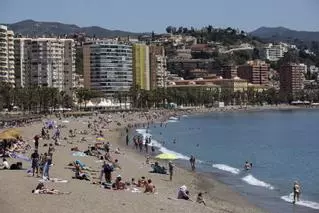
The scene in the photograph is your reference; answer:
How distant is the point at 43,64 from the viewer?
525 ft

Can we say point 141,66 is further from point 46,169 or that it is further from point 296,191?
point 46,169

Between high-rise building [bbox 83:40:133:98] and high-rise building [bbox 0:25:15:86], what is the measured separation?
32.3 meters

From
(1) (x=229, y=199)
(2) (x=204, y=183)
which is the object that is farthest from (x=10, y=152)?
(1) (x=229, y=199)

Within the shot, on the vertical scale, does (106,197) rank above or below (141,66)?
below

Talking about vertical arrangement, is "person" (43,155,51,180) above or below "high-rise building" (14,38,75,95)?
below

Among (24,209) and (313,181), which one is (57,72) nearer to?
(313,181)

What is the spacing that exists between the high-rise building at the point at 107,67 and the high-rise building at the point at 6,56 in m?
32.3

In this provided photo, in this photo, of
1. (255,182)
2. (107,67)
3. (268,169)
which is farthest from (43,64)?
(255,182)

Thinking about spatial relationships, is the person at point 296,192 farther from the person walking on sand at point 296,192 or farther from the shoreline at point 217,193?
the shoreline at point 217,193

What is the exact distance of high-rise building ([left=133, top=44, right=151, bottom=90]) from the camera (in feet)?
614

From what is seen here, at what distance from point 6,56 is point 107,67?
40430mm

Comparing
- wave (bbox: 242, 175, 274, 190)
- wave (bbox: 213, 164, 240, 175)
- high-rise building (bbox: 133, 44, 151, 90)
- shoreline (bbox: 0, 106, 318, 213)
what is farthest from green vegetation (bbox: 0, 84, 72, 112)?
shoreline (bbox: 0, 106, 318, 213)

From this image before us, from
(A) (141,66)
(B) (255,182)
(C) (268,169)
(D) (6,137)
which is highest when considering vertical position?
(A) (141,66)

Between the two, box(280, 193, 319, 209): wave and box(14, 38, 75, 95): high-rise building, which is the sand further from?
A: box(14, 38, 75, 95): high-rise building
